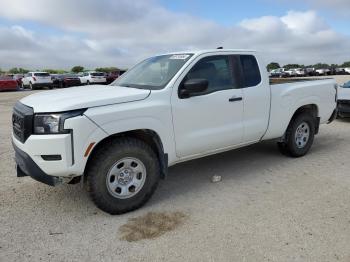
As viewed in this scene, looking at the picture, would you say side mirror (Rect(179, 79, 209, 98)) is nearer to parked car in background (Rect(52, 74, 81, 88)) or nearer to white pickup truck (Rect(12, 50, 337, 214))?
white pickup truck (Rect(12, 50, 337, 214))

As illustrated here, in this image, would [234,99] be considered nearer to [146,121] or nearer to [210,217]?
[146,121]

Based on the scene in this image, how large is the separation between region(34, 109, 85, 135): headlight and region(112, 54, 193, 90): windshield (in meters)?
1.18

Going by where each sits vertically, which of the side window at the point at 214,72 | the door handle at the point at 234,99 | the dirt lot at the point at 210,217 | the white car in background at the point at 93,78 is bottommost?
the dirt lot at the point at 210,217

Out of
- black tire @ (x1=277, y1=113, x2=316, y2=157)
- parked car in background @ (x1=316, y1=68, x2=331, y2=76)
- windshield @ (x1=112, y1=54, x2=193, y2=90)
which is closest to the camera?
windshield @ (x1=112, y1=54, x2=193, y2=90)

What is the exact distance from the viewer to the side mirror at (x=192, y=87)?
4.28 meters

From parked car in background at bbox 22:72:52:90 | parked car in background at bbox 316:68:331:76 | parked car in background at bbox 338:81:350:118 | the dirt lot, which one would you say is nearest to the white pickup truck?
the dirt lot

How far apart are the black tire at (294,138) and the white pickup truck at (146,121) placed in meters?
0.29

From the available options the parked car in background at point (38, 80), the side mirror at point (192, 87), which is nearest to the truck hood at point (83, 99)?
the side mirror at point (192, 87)

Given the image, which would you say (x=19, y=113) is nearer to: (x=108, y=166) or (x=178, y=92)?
(x=108, y=166)

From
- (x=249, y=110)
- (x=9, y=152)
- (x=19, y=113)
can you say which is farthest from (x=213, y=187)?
(x=9, y=152)

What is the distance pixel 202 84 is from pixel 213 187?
145cm

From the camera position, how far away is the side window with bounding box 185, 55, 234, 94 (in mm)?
4695

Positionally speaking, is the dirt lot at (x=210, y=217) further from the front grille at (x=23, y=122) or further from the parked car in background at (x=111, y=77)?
the parked car in background at (x=111, y=77)

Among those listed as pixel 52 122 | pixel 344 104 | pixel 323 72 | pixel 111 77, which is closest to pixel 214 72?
pixel 52 122
